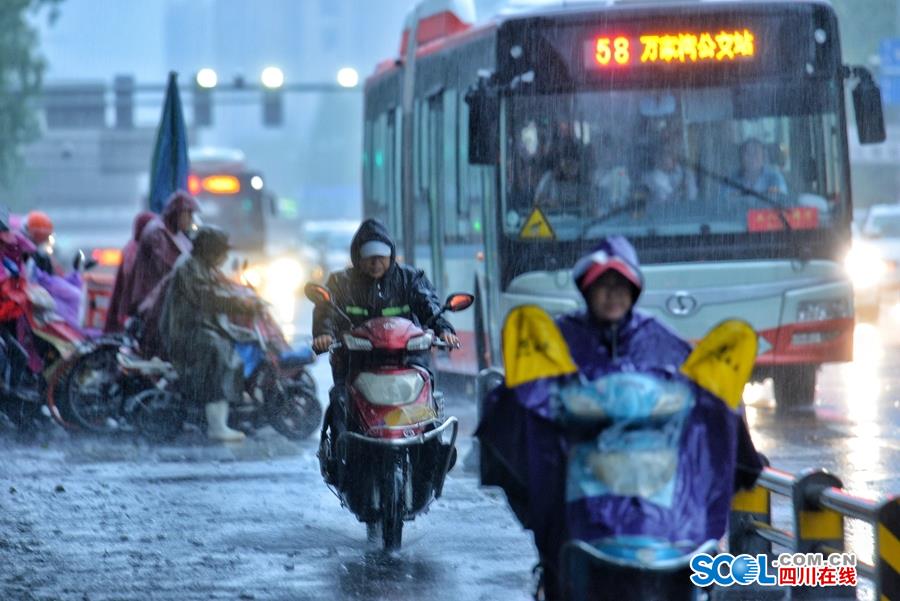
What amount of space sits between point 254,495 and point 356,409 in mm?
2732

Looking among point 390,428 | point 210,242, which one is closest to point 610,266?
point 390,428

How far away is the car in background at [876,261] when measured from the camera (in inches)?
1134

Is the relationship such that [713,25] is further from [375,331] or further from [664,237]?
[375,331]

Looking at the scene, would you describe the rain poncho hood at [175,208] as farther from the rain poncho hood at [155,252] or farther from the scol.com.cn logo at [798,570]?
the scol.com.cn logo at [798,570]

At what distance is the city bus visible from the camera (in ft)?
51.6

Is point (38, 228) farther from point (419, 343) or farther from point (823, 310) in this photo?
point (419, 343)

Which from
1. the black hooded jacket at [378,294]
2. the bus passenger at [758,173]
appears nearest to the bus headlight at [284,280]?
the bus passenger at [758,173]

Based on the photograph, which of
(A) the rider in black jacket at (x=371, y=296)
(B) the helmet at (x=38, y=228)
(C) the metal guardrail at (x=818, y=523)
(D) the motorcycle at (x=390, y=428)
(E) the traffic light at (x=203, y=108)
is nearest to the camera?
(C) the metal guardrail at (x=818, y=523)

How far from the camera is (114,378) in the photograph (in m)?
16.1

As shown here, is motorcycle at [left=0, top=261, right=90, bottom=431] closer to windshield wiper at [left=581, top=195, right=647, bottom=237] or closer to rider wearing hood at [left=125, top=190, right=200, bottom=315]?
rider wearing hood at [left=125, top=190, right=200, bottom=315]

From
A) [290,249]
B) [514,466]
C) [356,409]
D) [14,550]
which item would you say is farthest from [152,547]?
[290,249]

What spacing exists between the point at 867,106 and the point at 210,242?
16.5 feet

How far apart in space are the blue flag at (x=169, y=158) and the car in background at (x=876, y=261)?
11.1 meters

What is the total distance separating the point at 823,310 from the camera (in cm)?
1584
